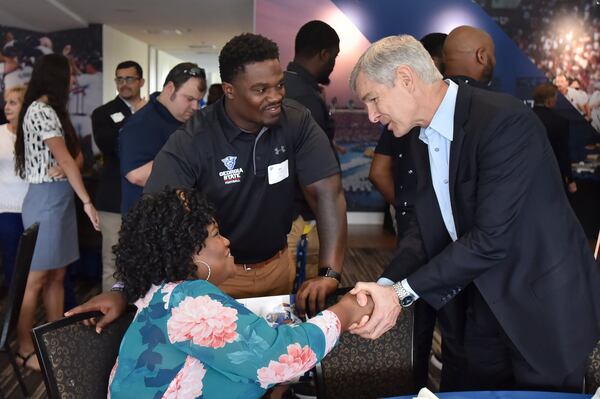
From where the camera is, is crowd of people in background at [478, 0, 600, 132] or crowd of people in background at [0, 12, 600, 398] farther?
crowd of people in background at [478, 0, 600, 132]

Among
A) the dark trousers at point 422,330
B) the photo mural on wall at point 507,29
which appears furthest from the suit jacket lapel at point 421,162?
the photo mural on wall at point 507,29

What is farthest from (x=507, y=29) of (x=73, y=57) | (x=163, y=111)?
(x=73, y=57)

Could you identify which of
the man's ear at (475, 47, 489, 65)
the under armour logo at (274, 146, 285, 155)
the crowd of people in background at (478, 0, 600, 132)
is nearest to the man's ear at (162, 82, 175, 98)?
the under armour logo at (274, 146, 285, 155)

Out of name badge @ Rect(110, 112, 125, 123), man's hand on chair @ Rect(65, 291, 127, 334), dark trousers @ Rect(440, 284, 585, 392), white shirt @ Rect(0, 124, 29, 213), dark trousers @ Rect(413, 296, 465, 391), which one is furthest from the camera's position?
name badge @ Rect(110, 112, 125, 123)

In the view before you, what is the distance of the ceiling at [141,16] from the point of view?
31.9 feet

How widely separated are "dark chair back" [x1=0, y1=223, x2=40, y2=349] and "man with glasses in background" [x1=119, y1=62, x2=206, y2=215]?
57 cm

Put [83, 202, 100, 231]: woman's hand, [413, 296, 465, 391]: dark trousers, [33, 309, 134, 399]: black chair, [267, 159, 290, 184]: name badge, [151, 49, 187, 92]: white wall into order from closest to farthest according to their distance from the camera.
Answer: [33, 309, 134, 399]: black chair
[413, 296, 465, 391]: dark trousers
[267, 159, 290, 184]: name badge
[83, 202, 100, 231]: woman's hand
[151, 49, 187, 92]: white wall

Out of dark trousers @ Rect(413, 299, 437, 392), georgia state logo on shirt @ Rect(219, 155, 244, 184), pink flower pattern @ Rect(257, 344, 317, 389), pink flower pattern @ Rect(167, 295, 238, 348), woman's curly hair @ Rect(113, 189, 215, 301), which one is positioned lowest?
dark trousers @ Rect(413, 299, 437, 392)

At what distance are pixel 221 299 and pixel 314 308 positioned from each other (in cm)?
50

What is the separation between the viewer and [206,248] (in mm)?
1614

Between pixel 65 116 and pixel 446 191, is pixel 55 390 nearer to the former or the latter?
pixel 446 191

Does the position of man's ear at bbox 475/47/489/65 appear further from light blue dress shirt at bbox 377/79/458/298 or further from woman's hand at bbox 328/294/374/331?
woman's hand at bbox 328/294/374/331

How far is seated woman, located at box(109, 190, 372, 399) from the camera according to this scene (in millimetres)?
1449

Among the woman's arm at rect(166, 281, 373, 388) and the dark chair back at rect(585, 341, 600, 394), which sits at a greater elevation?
the woman's arm at rect(166, 281, 373, 388)
